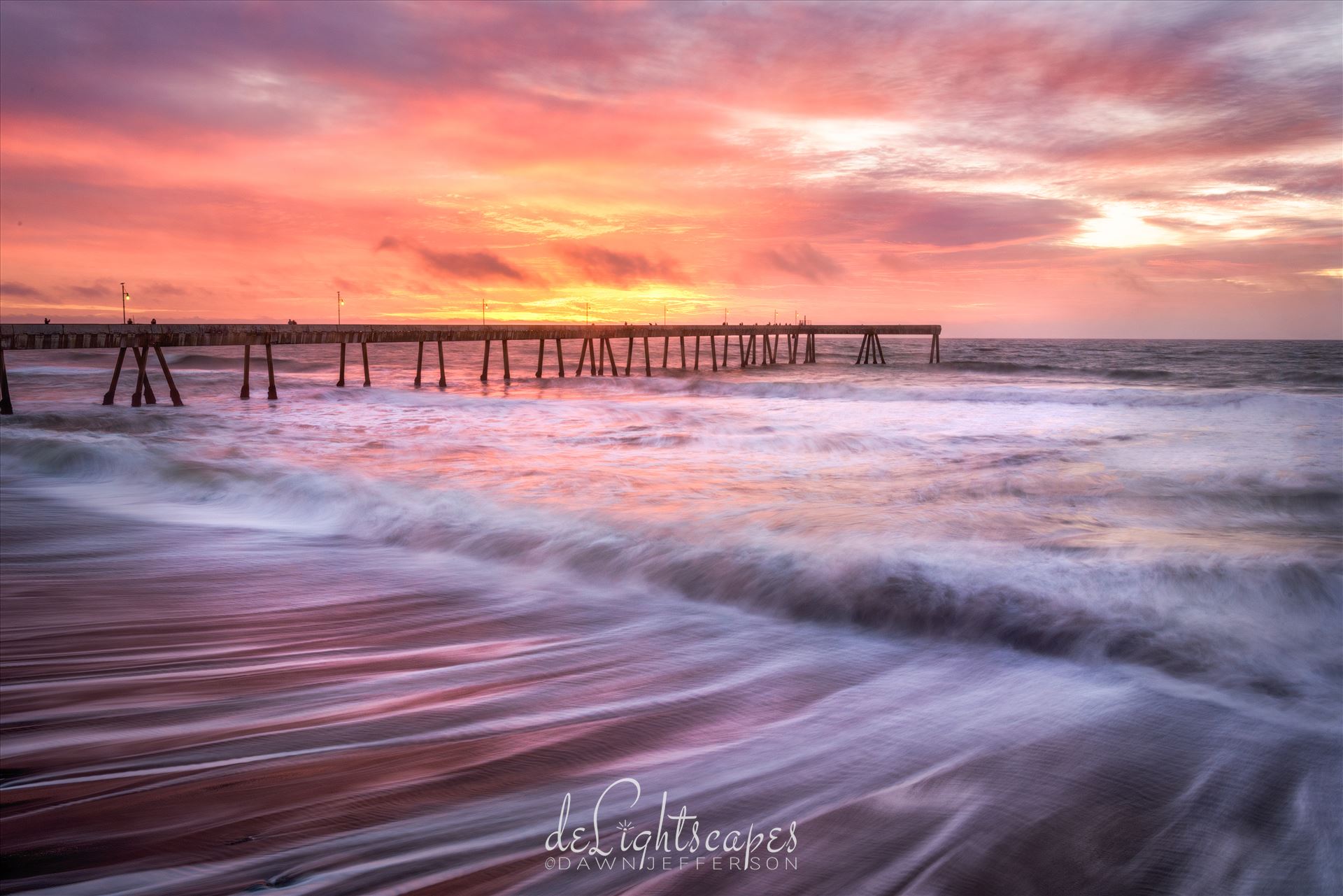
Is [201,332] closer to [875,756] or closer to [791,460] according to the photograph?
[791,460]

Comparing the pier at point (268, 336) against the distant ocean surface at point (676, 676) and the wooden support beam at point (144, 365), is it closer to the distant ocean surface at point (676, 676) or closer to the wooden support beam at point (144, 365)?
the wooden support beam at point (144, 365)

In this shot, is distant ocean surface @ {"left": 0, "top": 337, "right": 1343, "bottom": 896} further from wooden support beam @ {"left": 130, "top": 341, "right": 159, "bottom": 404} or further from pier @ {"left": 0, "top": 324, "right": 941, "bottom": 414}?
wooden support beam @ {"left": 130, "top": 341, "right": 159, "bottom": 404}

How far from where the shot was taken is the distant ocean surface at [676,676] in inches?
99.4

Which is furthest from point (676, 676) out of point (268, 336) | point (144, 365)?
point (268, 336)

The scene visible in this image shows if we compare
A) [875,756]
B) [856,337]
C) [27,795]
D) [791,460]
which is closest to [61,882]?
[27,795]

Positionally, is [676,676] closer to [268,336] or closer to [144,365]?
[144,365]

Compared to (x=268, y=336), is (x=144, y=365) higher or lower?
lower

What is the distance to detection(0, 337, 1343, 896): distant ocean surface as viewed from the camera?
2.53 meters

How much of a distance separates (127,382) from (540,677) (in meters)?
40.4

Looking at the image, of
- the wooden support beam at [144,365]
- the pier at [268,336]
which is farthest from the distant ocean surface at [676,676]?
the wooden support beam at [144,365]

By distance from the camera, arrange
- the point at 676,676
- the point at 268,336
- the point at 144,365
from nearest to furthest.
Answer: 1. the point at 676,676
2. the point at 144,365
3. the point at 268,336

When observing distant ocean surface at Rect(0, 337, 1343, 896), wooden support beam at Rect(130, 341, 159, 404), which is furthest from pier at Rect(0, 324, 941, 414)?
distant ocean surface at Rect(0, 337, 1343, 896)

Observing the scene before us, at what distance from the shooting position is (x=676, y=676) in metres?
4.02

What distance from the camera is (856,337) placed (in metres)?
144
